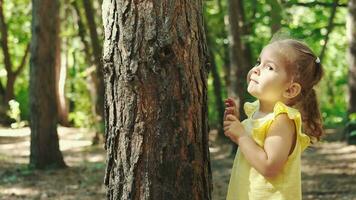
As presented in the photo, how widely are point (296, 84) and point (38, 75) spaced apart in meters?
7.74

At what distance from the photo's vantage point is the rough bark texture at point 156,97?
2906 millimetres

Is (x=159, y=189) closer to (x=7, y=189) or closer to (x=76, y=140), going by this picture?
(x=7, y=189)

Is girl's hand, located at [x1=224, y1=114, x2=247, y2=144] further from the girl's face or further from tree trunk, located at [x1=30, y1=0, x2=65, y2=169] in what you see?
tree trunk, located at [x1=30, y1=0, x2=65, y2=169]

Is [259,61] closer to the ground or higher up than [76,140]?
higher up

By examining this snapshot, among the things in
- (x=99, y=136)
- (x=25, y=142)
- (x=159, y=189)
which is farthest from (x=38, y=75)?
(x=159, y=189)

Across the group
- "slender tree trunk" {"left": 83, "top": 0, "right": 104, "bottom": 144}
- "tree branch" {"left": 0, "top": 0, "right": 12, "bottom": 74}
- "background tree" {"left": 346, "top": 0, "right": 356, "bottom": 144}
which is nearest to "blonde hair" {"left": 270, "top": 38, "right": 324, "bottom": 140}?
"background tree" {"left": 346, "top": 0, "right": 356, "bottom": 144}

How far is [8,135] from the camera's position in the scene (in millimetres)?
17469

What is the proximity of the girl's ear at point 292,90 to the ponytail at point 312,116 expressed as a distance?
107mm

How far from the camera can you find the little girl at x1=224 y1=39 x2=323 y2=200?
2.75m

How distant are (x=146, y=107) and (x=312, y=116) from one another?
2.52 ft

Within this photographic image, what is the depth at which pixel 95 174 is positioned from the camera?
1017cm

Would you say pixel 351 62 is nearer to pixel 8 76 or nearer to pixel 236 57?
pixel 236 57

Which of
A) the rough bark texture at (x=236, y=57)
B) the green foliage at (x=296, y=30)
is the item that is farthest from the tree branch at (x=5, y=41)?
the rough bark texture at (x=236, y=57)

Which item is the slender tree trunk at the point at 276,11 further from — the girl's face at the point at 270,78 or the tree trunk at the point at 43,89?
the girl's face at the point at 270,78
